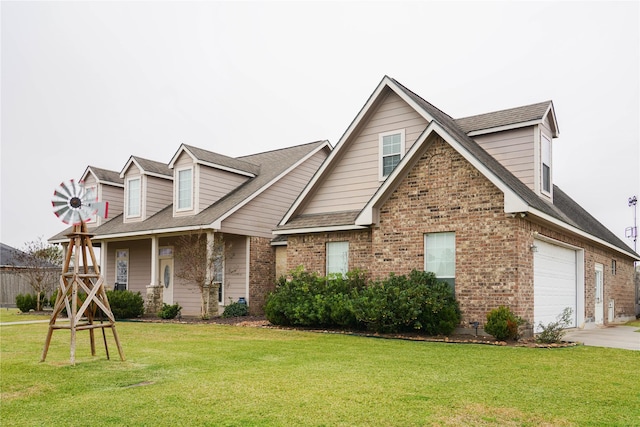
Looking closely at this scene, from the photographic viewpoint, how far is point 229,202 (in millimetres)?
22625

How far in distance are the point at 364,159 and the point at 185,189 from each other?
8.57 metres

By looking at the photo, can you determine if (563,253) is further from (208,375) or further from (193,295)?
(193,295)

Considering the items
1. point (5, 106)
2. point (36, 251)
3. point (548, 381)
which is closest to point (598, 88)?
point (548, 381)

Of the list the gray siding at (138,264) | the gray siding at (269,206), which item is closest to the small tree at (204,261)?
the gray siding at (269,206)

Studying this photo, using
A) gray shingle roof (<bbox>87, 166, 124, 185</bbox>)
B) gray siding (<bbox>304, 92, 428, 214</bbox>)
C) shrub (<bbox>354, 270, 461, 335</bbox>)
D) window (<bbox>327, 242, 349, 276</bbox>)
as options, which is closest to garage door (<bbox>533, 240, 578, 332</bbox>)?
shrub (<bbox>354, 270, 461, 335</bbox>)

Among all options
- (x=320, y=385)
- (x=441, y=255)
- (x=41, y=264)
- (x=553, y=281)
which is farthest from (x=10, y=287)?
(x=320, y=385)

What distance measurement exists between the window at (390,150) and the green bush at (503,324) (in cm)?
603

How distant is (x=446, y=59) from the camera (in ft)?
68.1

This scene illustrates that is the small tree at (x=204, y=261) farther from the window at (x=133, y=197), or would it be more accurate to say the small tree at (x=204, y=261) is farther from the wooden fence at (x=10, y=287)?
the wooden fence at (x=10, y=287)

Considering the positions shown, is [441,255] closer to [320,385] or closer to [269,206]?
Answer: [320,385]

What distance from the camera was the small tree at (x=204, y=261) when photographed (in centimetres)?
2089

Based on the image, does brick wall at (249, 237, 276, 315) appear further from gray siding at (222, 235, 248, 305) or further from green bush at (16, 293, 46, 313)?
green bush at (16, 293, 46, 313)

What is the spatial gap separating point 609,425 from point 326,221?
1273cm

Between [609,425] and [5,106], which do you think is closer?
[609,425]
